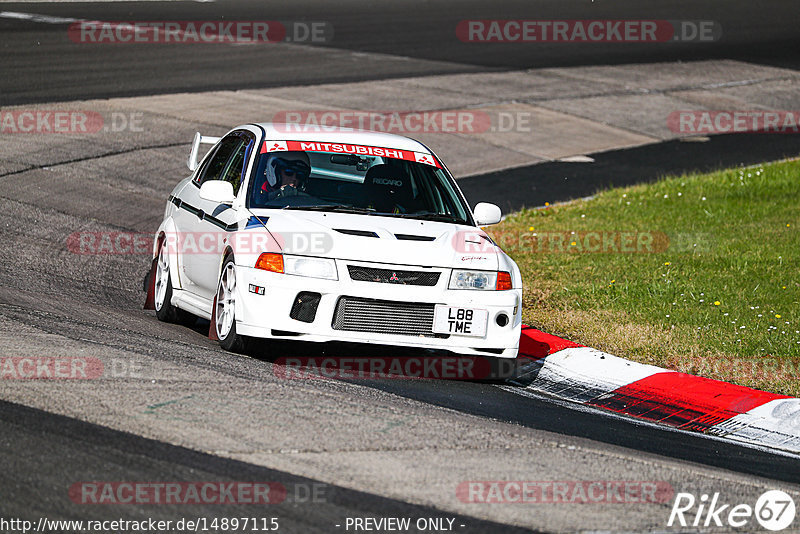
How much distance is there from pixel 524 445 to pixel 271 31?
24.4 metres

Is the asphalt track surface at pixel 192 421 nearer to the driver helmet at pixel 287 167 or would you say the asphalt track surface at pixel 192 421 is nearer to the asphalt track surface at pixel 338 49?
the driver helmet at pixel 287 167

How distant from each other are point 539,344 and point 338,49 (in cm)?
1893

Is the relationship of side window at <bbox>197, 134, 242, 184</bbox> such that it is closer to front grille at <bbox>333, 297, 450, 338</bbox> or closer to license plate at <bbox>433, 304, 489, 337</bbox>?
front grille at <bbox>333, 297, 450, 338</bbox>

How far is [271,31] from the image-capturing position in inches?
1158

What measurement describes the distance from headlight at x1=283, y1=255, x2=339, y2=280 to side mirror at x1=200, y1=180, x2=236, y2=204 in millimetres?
978

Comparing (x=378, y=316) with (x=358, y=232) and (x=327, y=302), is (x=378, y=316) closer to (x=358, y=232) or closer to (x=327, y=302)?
(x=327, y=302)

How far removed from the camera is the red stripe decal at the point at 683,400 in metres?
8.05

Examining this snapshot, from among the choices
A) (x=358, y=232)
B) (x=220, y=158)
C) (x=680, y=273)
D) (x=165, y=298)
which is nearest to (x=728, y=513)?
(x=358, y=232)

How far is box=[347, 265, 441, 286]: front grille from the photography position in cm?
779

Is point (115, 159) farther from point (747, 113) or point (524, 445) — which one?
point (747, 113)

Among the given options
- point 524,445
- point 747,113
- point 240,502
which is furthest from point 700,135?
point 240,502

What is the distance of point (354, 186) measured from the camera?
898 centimetres

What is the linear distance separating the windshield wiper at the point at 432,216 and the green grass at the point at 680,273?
149 centimetres

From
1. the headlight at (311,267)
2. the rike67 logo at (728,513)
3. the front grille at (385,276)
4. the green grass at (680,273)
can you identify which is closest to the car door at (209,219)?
the headlight at (311,267)
